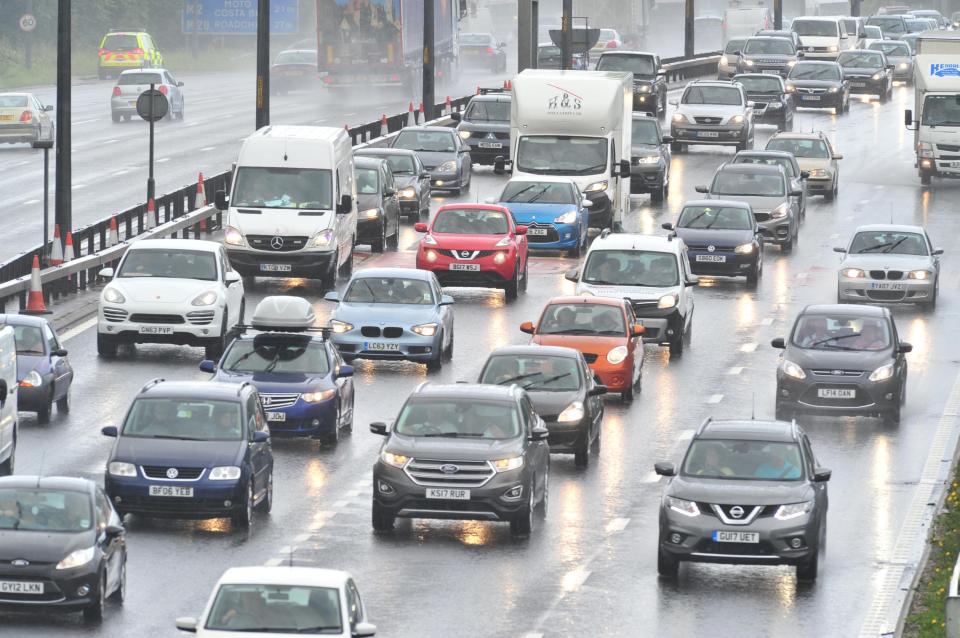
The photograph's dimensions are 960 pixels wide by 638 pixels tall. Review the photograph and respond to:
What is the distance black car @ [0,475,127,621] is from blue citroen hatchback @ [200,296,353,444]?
25.0 feet

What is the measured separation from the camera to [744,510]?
2120 centimetres

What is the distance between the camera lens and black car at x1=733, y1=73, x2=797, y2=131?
223 feet

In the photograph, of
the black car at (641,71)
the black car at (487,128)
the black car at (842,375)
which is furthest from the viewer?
the black car at (641,71)

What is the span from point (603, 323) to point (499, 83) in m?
63.7

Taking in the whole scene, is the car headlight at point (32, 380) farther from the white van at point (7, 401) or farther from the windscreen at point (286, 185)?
the windscreen at point (286, 185)

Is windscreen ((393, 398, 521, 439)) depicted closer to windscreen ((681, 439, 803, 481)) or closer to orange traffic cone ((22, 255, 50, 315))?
windscreen ((681, 439, 803, 481))

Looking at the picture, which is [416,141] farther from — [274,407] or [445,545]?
[445,545]

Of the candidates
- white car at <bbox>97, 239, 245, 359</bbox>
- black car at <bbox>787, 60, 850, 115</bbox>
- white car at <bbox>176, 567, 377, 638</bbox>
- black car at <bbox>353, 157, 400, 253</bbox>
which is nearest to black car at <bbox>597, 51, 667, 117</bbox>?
black car at <bbox>787, 60, 850, 115</bbox>

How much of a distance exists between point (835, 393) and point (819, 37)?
60.1m

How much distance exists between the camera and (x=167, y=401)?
2353 cm

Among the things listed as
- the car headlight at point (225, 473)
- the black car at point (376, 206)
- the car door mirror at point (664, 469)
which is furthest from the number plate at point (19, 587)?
the black car at point (376, 206)

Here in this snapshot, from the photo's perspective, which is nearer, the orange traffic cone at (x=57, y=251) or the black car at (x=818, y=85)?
the orange traffic cone at (x=57, y=251)

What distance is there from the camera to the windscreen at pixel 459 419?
76.0ft

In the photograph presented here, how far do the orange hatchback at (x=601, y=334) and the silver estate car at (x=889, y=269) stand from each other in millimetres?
8163
